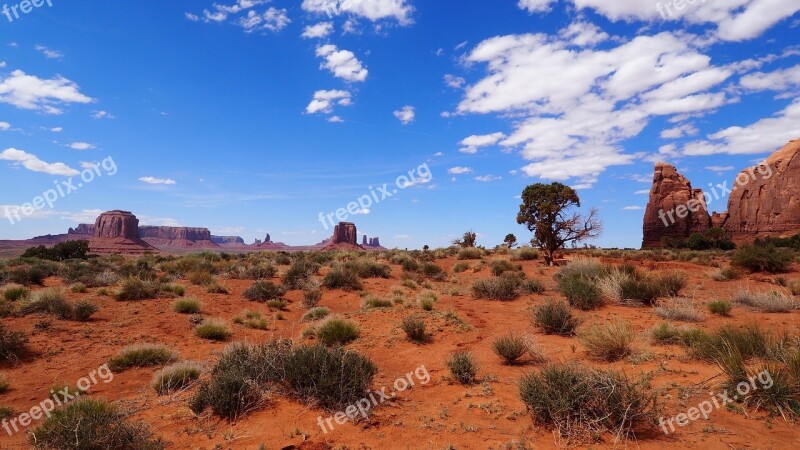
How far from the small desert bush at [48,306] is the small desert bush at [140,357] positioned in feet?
17.7

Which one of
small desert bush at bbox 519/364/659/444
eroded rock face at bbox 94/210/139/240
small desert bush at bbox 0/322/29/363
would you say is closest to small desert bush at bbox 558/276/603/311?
small desert bush at bbox 519/364/659/444

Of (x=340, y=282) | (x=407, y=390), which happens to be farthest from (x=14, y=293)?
(x=407, y=390)

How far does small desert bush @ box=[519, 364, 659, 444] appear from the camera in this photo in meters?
4.58

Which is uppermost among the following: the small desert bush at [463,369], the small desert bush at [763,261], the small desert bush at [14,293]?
the small desert bush at [763,261]

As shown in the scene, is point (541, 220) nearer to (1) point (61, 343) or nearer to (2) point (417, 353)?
(2) point (417, 353)

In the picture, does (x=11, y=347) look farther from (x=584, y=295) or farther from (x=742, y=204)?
(x=742, y=204)

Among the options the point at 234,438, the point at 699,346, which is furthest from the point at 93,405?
the point at 699,346

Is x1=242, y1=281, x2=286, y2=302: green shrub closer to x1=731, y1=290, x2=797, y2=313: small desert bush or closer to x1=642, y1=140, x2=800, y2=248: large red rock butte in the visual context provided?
x1=731, y1=290, x2=797, y2=313: small desert bush

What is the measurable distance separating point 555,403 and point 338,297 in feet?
43.7

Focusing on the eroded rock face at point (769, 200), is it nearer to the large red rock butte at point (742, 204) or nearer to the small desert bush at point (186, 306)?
the large red rock butte at point (742, 204)

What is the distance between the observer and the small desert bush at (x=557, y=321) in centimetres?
949

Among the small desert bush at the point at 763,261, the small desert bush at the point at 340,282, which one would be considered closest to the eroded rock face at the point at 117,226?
the small desert bush at the point at 340,282

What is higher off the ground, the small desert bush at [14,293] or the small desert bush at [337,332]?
the small desert bush at [14,293]

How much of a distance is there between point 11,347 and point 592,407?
12.2 meters
